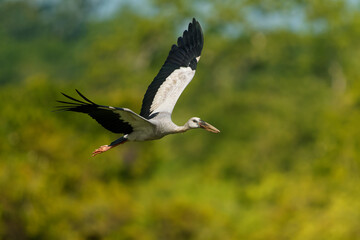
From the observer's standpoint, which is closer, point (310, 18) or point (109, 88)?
point (109, 88)

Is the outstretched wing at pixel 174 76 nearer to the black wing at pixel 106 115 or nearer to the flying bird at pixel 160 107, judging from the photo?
the flying bird at pixel 160 107

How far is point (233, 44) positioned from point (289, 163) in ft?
130

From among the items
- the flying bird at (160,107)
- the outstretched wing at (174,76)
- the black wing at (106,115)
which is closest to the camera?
the black wing at (106,115)

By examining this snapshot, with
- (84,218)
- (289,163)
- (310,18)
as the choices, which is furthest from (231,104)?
(310,18)

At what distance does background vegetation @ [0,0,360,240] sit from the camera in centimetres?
3281

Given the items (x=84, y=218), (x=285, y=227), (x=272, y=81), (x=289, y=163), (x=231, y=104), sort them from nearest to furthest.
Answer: (x=84, y=218) → (x=285, y=227) → (x=289, y=163) → (x=231, y=104) → (x=272, y=81)

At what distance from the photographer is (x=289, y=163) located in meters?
54.2

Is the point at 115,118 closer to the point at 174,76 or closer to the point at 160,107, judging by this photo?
the point at 160,107

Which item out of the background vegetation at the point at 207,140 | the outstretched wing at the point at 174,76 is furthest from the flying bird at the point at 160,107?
the background vegetation at the point at 207,140

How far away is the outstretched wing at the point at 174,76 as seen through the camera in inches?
567

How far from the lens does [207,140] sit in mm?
59906

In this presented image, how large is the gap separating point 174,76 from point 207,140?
Result: 4511cm

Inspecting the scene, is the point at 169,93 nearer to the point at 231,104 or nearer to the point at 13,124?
the point at 13,124

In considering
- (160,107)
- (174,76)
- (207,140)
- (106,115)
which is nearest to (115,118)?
(106,115)
